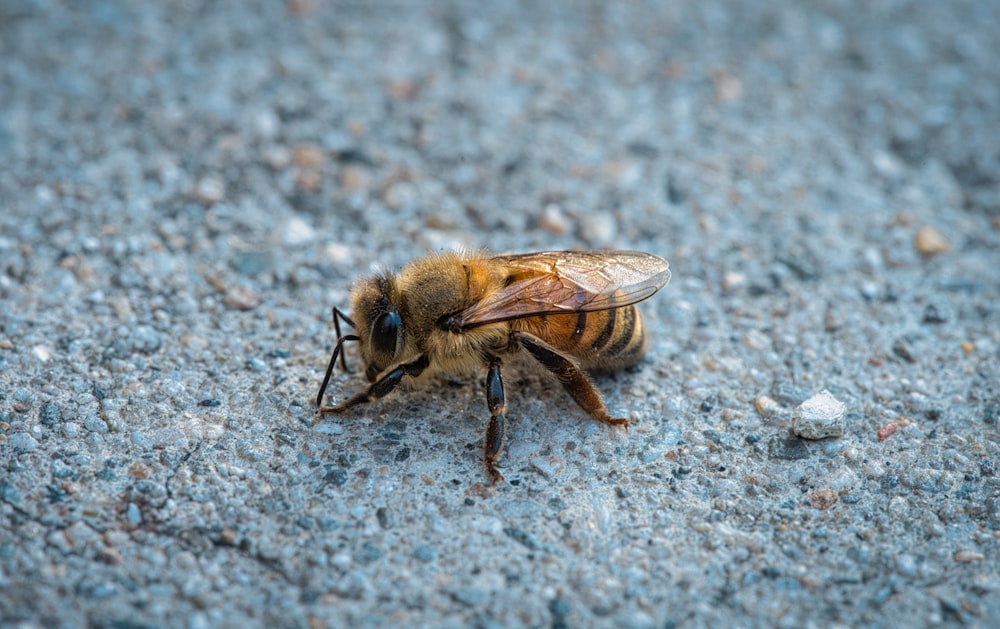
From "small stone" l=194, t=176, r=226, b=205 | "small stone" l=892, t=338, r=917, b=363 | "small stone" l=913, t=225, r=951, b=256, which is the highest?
"small stone" l=194, t=176, r=226, b=205

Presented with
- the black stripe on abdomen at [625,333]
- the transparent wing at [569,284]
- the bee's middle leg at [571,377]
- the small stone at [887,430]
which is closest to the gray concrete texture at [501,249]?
the small stone at [887,430]

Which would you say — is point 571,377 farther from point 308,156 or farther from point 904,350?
point 308,156

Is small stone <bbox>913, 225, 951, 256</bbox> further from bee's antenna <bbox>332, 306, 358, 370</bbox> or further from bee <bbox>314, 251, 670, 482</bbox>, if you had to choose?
bee's antenna <bbox>332, 306, 358, 370</bbox>

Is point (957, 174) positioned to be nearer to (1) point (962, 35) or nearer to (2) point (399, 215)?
(1) point (962, 35)

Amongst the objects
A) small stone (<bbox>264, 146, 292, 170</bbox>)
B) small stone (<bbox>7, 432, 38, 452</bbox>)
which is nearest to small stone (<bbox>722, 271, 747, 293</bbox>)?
small stone (<bbox>264, 146, 292, 170</bbox>)

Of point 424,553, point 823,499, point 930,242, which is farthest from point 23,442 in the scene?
point 930,242

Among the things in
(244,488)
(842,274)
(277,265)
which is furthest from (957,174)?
(244,488)
